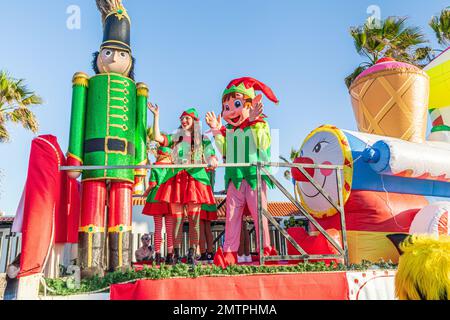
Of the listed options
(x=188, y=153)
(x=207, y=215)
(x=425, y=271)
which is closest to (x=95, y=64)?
(x=188, y=153)

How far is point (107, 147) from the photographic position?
157 inches

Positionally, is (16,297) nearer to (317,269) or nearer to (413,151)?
(317,269)

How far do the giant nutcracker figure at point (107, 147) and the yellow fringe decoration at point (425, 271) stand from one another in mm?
2748

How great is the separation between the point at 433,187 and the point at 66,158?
454 cm

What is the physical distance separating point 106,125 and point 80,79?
0.60m

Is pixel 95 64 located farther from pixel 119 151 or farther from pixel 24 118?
pixel 24 118

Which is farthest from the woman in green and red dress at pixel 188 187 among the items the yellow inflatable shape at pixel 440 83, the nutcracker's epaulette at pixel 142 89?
the yellow inflatable shape at pixel 440 83

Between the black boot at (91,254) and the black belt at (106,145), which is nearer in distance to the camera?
the black boot at (91,254)

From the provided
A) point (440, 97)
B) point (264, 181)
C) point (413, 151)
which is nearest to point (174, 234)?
point (264, 181)

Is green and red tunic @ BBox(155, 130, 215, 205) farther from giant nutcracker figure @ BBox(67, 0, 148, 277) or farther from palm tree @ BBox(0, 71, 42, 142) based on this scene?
palm tree @ BBox(0, 71, 42, 142)

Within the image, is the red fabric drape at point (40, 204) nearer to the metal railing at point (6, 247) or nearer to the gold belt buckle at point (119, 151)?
the gold belt buckle at point (119, 151)

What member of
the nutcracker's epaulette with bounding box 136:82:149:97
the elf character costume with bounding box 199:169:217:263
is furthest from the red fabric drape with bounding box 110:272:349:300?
the nutcracker's epaulette with bounding box 136:82:149:97

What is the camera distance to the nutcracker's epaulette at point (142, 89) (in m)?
4.41

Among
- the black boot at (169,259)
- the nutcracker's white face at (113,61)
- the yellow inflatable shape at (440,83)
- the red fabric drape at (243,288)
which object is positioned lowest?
the red fabric drape at (243,288)
